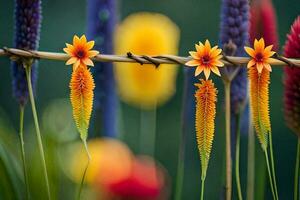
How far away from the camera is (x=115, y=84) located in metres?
0.85

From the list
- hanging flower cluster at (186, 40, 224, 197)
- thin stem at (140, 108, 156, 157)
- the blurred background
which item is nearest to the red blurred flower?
hanging flower cluster at (186, 40, 224, 197)

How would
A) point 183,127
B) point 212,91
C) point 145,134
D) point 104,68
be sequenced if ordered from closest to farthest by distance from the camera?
point 212,91 < point 183,127 < point 104,68 < point 145,134

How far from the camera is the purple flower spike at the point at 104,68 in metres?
0.83

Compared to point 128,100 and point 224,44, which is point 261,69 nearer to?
point 224,44

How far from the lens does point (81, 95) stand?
1.87 feet

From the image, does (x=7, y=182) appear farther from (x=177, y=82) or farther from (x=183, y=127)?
(x=177, y=82)

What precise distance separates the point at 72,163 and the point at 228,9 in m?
0.27

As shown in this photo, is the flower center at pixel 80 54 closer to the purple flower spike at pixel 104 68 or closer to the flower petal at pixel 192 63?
the flower petal at pixel 192 63

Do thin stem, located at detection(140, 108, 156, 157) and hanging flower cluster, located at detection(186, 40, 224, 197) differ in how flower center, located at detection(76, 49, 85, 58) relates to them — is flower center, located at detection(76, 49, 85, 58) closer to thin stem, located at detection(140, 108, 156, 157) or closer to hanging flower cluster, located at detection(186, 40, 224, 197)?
hanging flower cluster, located at detection(186, 40, 224, 197)

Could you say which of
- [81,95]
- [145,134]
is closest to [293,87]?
[81,95]

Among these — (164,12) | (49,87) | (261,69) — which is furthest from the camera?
(164,12)

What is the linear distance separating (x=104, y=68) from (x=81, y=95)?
0.30m

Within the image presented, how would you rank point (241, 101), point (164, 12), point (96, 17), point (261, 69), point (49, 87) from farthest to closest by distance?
point (164, 12) < point (49, 87) < point (96, 17) < point (241, 101) < point (261, 69)

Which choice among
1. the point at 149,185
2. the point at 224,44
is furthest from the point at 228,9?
the point at 149,185
